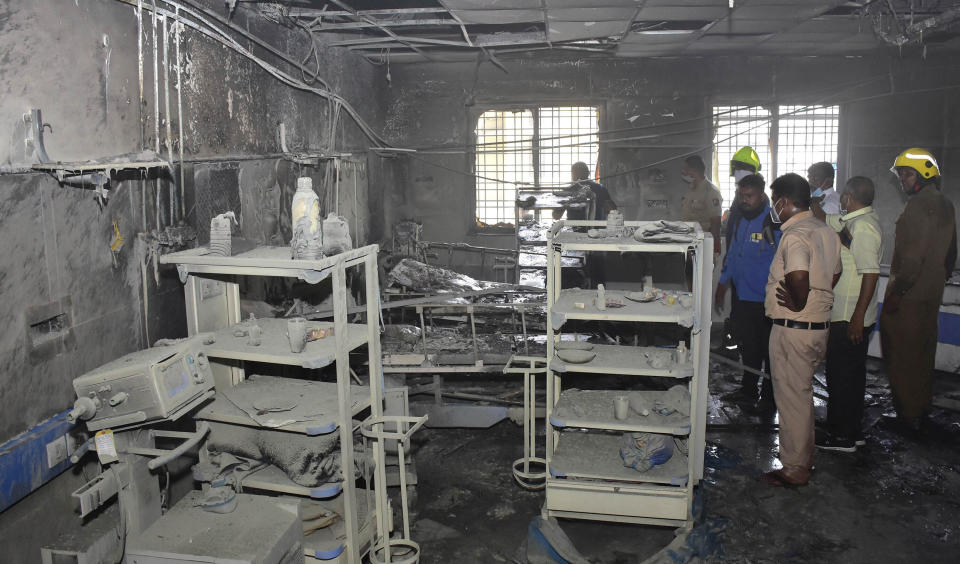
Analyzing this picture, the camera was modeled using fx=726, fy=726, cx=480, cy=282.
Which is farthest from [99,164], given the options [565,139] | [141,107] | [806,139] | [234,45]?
[806,139]

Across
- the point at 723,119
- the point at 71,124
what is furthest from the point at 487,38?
the point at 71,124

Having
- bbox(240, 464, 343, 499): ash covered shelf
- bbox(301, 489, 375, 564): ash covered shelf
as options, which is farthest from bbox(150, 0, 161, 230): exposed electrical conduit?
bbox(301, 489, 375, 564): ash covered shelf

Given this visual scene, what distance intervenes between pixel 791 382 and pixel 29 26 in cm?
471

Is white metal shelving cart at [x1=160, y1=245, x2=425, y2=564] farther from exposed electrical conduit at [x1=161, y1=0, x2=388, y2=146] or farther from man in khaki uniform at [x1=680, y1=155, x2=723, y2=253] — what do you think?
man in khaki uniform at [x1=680, y1=155, x2=723, y2=253]

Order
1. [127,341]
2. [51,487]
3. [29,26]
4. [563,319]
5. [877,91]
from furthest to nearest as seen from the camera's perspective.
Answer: [877,91] → [563,319] → [127,341] → [51,487] → [29,26]

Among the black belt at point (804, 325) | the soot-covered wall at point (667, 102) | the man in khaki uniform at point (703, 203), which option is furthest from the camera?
the soot-covered wall at point (667, 102)

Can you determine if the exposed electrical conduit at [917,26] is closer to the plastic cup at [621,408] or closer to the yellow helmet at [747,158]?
the yellow helmet at [747,158]

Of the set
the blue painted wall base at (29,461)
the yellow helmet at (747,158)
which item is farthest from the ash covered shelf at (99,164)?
the yellow helmet at (747,158)

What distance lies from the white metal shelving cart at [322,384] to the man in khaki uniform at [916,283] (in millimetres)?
4140

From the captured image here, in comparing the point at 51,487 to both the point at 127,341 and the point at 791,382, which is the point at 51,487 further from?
the point at 791,382

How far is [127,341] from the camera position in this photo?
3.94 metres

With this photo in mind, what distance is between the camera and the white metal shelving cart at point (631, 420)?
13.7 feet

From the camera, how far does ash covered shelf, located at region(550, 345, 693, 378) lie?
423cm

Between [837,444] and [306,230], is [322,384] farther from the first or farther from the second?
[837,444]
